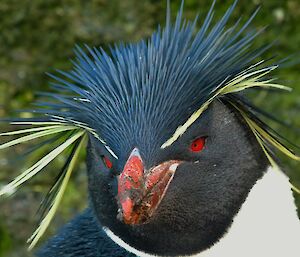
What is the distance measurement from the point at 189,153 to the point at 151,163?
138 millimetres

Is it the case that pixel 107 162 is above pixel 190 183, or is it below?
above

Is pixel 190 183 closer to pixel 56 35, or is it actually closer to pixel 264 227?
pixel 264 227

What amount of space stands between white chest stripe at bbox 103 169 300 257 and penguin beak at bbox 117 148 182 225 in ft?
0.79

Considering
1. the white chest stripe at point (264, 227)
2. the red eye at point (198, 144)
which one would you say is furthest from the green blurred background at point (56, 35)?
the red eye at point (198, 144)

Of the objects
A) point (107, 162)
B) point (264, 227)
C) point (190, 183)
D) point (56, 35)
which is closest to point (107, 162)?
point (107, 162)

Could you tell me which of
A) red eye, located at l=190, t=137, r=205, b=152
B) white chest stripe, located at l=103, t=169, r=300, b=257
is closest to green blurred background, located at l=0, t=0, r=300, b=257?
white chest stripe, located at l=103, t=169, r=300, b=257

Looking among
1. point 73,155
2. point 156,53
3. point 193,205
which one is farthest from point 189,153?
point 73,155

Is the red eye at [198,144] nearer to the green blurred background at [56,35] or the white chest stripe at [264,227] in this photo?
the white chest stripe at [264,227]

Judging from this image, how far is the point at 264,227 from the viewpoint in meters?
2.25

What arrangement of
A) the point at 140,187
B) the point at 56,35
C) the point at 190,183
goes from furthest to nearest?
the point at 56,35 < the point at 190,183 < the point at 140,187

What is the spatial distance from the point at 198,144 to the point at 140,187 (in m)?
0.25

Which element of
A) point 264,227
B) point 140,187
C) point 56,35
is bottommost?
point 264,227

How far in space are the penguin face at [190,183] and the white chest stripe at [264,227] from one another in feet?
0.08

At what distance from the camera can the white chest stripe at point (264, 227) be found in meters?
2.20
